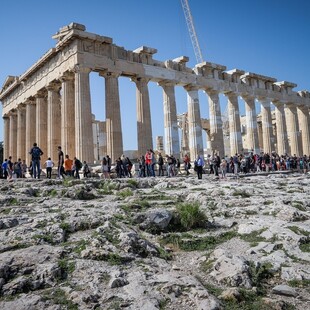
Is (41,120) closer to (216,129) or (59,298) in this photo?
(216,129)

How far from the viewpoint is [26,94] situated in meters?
31.5

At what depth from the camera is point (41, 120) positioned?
2928 cm

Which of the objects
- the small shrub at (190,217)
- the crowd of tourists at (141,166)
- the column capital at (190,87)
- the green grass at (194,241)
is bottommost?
the green grass at (194,241)

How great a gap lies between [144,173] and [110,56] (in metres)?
10.00

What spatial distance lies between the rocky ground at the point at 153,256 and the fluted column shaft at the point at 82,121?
1377 centimetres

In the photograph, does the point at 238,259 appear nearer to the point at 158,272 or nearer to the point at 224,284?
the point at 224,284

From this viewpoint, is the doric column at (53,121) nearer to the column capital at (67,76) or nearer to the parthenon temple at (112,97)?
the parthenon temple at (112,97)

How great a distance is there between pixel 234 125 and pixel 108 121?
14496 mm

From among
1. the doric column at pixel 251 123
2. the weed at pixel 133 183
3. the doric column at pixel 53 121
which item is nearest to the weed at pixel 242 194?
the weed at pixel 133 183

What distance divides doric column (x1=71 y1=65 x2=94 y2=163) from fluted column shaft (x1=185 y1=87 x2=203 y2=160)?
35.5ft

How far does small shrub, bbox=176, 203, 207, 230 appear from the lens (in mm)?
7289

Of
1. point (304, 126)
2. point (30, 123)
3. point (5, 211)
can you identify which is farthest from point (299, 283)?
point (304, 126)

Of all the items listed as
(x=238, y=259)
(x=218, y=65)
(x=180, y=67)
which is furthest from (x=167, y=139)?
(x=238, y=259)

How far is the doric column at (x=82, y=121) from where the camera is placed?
22.9 metres
